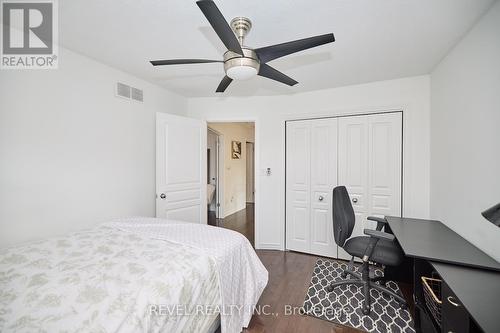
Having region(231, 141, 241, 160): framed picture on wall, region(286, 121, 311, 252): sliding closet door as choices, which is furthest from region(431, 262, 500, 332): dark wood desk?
region(231, 141, 241, 160): framed picture on wall

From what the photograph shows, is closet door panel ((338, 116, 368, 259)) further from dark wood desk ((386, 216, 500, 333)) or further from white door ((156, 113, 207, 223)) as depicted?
white door ((156, 113, 207, 223))

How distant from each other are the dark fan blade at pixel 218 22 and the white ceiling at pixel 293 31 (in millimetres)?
426

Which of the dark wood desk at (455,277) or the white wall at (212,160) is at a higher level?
the white wall at (212,160)

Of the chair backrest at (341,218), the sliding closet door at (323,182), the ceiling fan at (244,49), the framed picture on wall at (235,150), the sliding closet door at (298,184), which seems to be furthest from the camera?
the framed picture on wall at (235,150)

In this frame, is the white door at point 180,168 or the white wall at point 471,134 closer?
the white wall at point 471,134

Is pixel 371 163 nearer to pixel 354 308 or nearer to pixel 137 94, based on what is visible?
pixel 354 308

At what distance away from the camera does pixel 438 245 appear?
1.66 m

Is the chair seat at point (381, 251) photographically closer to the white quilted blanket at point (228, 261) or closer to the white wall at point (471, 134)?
the white wall at point (471, 134)

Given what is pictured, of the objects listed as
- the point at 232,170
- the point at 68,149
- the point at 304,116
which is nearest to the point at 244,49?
the point at 68,149

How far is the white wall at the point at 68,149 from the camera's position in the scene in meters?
1.72

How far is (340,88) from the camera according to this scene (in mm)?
3012

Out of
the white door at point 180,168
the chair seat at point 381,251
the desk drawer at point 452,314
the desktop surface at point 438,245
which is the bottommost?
the chair seat at point 381,251

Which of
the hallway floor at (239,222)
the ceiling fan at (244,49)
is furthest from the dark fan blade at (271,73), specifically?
the hallway floor at (239,222)

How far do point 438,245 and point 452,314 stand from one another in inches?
29.0
